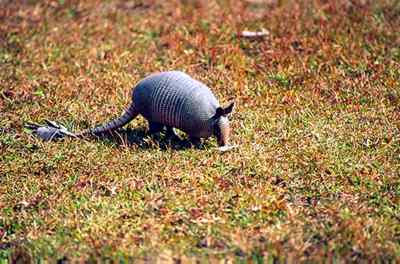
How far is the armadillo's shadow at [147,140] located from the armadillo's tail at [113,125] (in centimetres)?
5

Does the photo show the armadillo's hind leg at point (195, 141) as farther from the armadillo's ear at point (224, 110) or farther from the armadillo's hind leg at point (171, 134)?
the armadillo's ear at point (224, 110)

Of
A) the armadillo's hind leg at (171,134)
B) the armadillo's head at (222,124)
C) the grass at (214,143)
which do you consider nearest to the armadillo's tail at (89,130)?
the grass at (214,143)

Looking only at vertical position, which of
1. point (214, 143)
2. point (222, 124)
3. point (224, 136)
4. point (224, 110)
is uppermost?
point (224, 110)

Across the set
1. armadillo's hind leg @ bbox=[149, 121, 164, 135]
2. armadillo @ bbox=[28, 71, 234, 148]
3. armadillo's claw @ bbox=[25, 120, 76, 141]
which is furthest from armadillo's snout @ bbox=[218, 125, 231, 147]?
armadillo's claw @ bbox=[25, 120, 76, 141]

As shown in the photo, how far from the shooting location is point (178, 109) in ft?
18.2

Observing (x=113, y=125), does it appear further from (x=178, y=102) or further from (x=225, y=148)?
(x=225, y=148)

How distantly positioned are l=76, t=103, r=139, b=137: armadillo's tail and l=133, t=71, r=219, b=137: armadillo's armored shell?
0.12 metres

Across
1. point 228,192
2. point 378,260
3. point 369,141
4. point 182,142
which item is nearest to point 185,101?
point 182,142

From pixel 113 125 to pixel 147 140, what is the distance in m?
0.36

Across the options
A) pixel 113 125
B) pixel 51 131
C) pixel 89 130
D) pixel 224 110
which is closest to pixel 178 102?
pixel 224 110

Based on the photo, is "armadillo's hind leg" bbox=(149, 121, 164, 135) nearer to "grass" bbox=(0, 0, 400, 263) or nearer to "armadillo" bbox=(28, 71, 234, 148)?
"armadillo" bbox=(28, 71, 234, 148)

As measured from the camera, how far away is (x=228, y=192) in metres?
5.00

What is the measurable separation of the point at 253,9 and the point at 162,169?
446 cm

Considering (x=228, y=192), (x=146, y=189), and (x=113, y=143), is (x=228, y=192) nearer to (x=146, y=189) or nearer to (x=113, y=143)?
(x=146, y=189)
